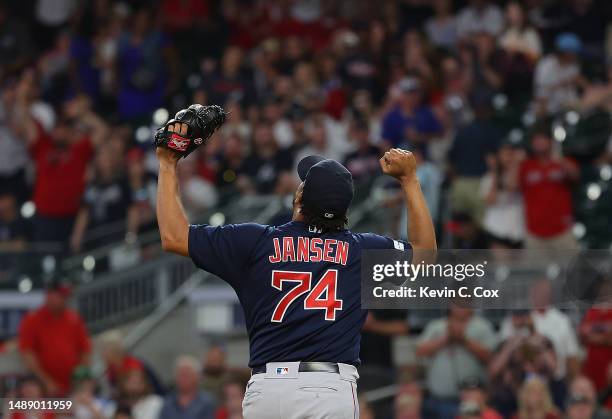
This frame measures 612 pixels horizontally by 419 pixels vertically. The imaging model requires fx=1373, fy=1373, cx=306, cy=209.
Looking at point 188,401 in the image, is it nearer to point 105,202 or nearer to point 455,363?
point 455,363

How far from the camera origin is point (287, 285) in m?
5.95

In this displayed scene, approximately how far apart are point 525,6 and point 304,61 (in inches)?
112

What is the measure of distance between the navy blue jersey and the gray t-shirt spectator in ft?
16.8

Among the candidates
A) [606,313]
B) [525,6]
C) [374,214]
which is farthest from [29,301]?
[525,6]

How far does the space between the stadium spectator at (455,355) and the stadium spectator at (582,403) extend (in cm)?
90

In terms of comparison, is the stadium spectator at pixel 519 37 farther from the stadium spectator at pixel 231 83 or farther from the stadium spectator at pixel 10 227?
the stadium spectator at pixel 10 227

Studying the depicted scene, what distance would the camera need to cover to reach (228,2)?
18.8 meters

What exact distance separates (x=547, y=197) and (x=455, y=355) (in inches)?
90.5

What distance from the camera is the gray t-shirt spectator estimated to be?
36.1ft

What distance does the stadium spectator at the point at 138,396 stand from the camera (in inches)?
439

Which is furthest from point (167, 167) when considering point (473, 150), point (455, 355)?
point (473, 150)

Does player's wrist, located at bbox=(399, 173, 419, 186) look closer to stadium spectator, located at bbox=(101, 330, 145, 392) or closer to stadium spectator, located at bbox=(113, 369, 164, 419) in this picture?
stadium spectator, located at bbox=(113, 369, 164, 419)

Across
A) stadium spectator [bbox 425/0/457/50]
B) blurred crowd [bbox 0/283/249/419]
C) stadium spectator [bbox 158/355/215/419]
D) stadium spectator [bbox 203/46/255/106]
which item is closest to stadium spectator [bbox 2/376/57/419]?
blurred crowd [bbox 0/283/249/419]

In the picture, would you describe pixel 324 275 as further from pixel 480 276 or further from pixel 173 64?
pixel 173 64
